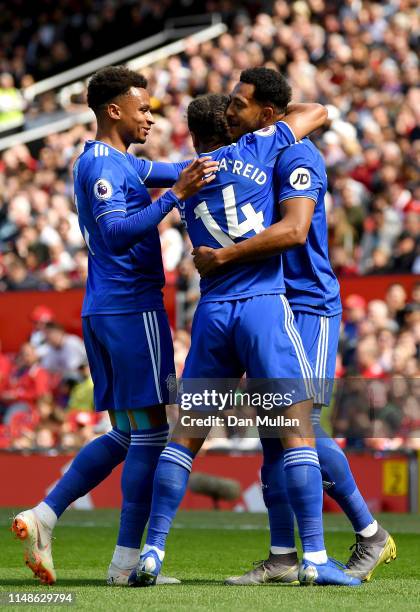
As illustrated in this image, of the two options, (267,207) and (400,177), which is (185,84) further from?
(267,207)

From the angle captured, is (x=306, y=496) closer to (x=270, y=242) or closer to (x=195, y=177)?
(x=270, y=242)

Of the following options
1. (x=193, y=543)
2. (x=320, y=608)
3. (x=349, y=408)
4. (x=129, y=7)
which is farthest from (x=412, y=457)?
(x=129, y=7)

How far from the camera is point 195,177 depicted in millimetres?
5895

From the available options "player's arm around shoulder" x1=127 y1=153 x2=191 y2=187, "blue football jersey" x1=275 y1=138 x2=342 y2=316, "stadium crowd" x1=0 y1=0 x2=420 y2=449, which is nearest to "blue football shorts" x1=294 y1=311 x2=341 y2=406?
"blue football jersey" x1=275 y1=138 x2=342 y2=316

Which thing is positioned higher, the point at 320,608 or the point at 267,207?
the point at 267,207

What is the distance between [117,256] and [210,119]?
30.6 inches

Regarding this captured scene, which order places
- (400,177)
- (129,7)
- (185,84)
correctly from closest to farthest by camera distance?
(400,177)
(185,84)
(129,7)

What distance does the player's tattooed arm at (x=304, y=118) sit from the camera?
19.9ft

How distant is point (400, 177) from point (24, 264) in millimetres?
5027

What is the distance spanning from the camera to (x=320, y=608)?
5031 mm

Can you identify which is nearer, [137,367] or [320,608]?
[320,608]

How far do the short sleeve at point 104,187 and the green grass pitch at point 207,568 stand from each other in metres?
1.69

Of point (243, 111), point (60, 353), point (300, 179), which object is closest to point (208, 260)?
point (300, 179)

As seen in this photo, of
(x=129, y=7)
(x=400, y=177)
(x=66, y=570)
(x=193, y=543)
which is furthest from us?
(x=129, y=7)
